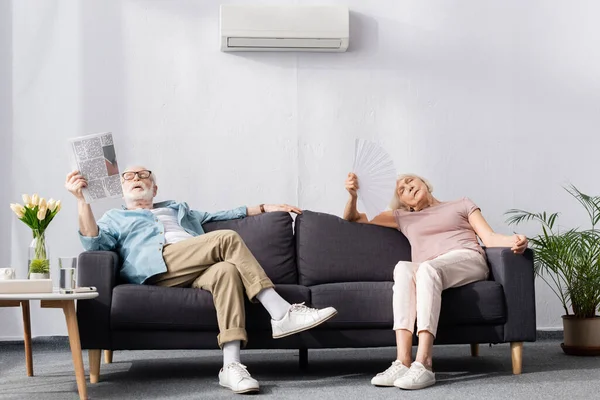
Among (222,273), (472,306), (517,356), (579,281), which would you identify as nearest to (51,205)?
(222,273)

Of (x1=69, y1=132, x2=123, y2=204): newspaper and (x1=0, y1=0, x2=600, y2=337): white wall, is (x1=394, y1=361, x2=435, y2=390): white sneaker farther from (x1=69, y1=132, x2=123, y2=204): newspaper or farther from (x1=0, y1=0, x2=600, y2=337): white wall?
(x1=0, y1=0, x2=600, y2=337): white wall

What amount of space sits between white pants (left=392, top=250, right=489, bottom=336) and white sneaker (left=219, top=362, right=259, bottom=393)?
0.66 m

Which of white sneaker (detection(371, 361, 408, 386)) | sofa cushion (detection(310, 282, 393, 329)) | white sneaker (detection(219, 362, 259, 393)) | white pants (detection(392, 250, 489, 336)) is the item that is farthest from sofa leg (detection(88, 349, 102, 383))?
white pants (detection(392, 250, 489, 336))

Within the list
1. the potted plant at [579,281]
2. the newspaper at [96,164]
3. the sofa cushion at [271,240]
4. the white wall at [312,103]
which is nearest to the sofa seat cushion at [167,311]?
the newspaper at [96,164]

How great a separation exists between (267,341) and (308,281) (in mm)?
588

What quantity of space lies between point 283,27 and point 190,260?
1871 mm

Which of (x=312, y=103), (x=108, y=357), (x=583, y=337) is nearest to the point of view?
(x=108, y=357)

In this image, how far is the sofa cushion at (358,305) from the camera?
3379 mm

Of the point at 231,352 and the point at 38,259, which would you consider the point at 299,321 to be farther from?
the point at 38,259

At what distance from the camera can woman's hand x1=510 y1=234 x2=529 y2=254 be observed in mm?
3432

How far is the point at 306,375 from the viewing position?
11.5ft

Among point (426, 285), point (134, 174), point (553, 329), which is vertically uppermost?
point (134, 174)

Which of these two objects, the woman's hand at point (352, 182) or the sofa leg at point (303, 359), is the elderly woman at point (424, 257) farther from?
the sofa leg at point (303, 359)

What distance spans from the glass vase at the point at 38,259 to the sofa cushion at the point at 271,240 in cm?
99
